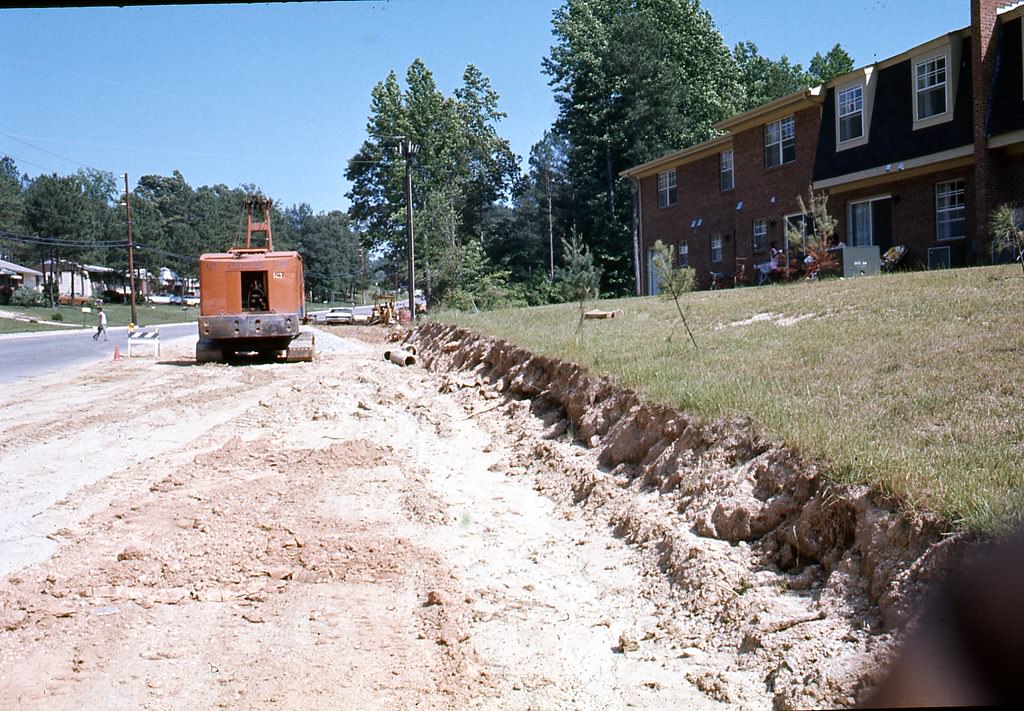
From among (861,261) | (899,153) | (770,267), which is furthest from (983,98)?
(770,267)

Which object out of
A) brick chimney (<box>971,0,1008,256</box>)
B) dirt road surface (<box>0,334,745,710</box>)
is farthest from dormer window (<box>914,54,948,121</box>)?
dirt road surface (<box>0,334,745,710</box>)

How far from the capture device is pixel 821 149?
82.9ft

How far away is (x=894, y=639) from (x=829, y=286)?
12673 millimetres

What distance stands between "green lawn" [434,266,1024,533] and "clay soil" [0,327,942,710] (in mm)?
329

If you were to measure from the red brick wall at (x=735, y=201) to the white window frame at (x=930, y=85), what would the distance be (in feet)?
12.7

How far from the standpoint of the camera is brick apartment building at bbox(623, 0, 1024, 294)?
64.6ft

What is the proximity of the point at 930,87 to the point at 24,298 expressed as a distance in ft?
216

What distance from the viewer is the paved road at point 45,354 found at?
912 inches

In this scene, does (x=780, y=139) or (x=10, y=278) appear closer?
(x=780, y=139)

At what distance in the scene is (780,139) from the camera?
90.8 feet

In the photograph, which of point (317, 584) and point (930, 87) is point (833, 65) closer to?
point (930, 87)

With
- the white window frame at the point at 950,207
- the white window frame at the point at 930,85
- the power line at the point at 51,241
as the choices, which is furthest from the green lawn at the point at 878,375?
the power line at the point at 51,241

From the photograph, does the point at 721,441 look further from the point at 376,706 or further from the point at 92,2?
the point at 92,2

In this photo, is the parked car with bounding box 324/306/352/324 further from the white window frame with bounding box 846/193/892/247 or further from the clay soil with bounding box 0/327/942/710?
the clay soil with bounding box 0/327/942/710
